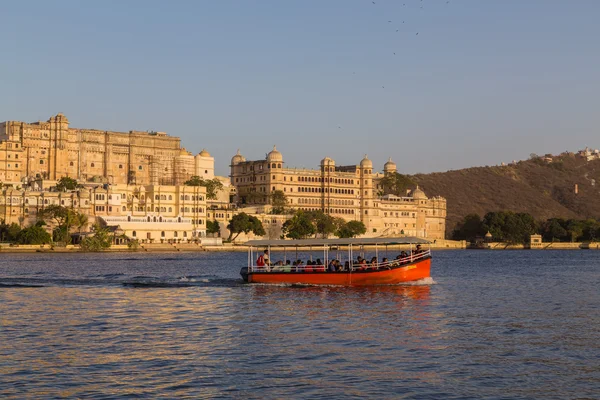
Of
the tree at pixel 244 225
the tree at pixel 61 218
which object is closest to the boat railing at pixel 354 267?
the tree at pixel 61 218

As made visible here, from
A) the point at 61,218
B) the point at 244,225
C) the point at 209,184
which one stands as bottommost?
the point at 244,225

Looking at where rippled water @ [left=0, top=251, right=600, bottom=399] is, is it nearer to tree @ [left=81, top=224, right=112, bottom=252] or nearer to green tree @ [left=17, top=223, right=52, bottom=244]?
tree @ [left=81, top=224, right=112, bottom=252]

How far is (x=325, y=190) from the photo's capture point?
7505 inches

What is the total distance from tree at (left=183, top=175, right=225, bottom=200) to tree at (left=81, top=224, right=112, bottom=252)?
3640 cm

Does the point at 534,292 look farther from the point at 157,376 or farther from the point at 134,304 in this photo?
the point at 157,376

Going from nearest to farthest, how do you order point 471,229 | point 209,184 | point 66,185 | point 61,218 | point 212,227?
point 61,218 < point 66,185 < point 212,227 < point 209,184 < point 471,229

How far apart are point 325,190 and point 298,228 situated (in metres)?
33.2

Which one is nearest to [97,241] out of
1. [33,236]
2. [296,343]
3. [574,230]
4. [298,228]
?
[33,236]

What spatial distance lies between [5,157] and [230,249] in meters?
41.2

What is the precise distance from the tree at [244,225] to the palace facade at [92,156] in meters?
24.0

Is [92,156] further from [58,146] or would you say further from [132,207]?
[132,207]

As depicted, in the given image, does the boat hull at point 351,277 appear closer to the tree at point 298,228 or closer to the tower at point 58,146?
the tree at point 298,228

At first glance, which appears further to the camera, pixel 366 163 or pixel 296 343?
pixel 366 163

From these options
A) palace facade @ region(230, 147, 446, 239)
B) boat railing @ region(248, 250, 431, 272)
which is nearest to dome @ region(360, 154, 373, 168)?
palace facade @ region(230, 147, 446, 239)
